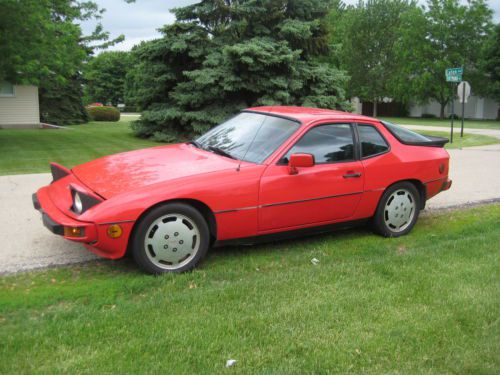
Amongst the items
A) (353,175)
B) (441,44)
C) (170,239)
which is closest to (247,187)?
(170,239)

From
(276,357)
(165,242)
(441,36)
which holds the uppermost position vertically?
(441,36)

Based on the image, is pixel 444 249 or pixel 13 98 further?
pixel 13 98

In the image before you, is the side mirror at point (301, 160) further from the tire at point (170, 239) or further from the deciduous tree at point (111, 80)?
the deciduous tree at point (111, 80)

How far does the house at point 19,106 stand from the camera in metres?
22.4

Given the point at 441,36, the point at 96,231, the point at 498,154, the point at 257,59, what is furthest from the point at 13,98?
the point at 441,36

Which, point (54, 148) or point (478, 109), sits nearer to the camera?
point (54, 148)

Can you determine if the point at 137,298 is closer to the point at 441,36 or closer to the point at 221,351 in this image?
the point at 221,351

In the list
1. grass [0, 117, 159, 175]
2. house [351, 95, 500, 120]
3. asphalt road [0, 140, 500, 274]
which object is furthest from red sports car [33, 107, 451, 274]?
house [351, 95, 500, 120]

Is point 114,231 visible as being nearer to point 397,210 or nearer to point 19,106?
point 397,210

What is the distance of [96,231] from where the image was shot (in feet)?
13.6

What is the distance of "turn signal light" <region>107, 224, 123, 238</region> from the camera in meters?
4.16

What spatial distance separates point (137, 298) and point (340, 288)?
164 centimetres

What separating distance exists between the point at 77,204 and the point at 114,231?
0.50 meters

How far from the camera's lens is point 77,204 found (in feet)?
14.5
